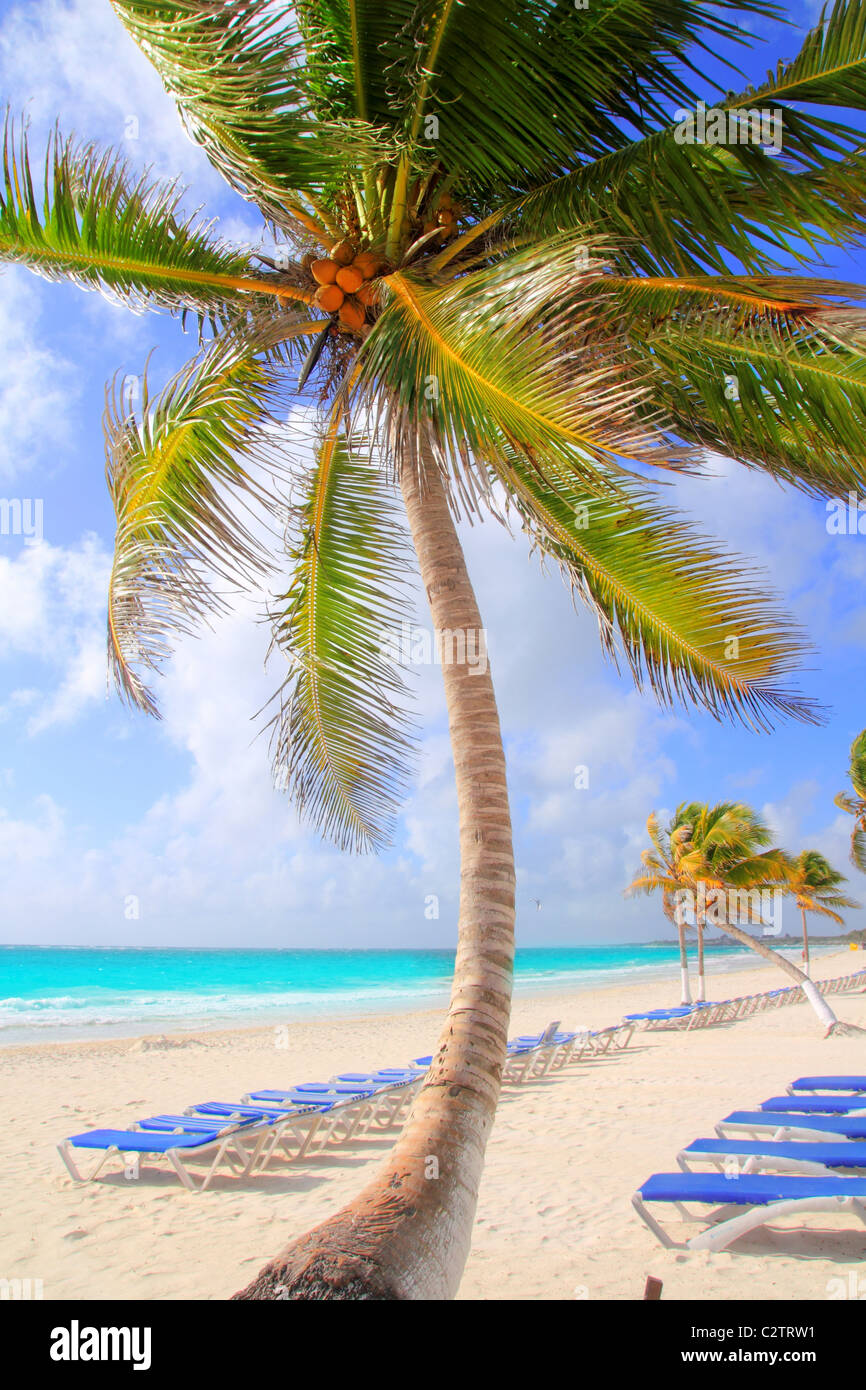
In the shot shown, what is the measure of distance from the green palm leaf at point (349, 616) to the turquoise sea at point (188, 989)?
19941 millimetres

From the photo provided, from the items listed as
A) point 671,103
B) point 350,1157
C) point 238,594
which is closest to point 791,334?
point 671,103

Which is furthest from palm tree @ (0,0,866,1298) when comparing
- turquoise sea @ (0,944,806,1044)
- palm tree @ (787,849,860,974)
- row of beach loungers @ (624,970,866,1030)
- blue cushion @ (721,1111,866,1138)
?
palm tree @ (787,849,860,974)

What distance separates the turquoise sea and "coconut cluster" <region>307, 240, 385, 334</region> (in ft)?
72.2

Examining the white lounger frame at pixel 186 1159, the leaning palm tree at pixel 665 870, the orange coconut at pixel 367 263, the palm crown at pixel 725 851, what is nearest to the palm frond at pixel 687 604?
the orange coconut at pixel 367 263

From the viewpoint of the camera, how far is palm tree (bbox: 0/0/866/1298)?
265 cm

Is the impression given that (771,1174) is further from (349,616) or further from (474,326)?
(474,326)

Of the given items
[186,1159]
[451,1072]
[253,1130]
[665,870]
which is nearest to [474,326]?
[451,1072]

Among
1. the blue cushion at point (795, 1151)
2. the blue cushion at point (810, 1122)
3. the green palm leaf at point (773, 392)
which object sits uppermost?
the green palm leaf at point (773, 392)

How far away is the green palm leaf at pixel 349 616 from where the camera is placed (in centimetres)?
513

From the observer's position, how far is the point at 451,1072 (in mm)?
2748

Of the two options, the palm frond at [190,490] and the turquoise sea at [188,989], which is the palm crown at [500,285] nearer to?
the palm frond at [190,490]

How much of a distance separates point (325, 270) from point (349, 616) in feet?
6.51

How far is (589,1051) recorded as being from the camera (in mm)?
13523
